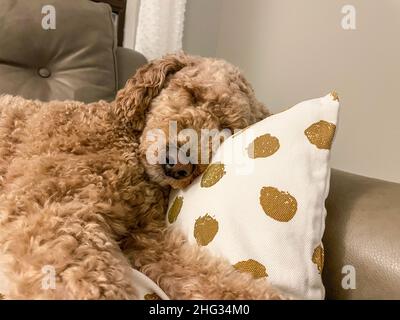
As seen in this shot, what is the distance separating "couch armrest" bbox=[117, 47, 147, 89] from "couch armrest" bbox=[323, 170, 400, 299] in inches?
37.4

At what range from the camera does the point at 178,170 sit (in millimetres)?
965

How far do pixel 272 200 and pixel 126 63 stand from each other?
1043 mm

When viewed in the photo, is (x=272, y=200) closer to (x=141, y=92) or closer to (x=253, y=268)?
(x=253, y=268)

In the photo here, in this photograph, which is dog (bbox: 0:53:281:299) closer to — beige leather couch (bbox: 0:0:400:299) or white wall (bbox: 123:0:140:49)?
beige leather couch (bbox: 0:0:400:299)

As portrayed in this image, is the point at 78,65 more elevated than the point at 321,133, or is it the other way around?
the point at 78,65

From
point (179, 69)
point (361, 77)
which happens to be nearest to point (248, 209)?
point (179, 69)

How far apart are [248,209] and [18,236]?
434 mm

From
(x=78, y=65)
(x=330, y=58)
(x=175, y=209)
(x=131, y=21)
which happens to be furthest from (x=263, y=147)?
(x=131, y=21)

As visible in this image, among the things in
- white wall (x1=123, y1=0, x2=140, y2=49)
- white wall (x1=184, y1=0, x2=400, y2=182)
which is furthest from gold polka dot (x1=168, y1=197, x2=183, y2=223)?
white wall (x1=123, y1=0, x2=140, y2=49)

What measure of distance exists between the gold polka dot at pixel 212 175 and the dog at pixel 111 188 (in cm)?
3

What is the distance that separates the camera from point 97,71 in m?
1.54

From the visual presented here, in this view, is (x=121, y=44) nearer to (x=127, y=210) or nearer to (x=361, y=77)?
(x=361, y=77)

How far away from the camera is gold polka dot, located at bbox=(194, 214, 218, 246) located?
2.91 ft

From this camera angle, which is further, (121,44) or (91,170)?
(121,44)
